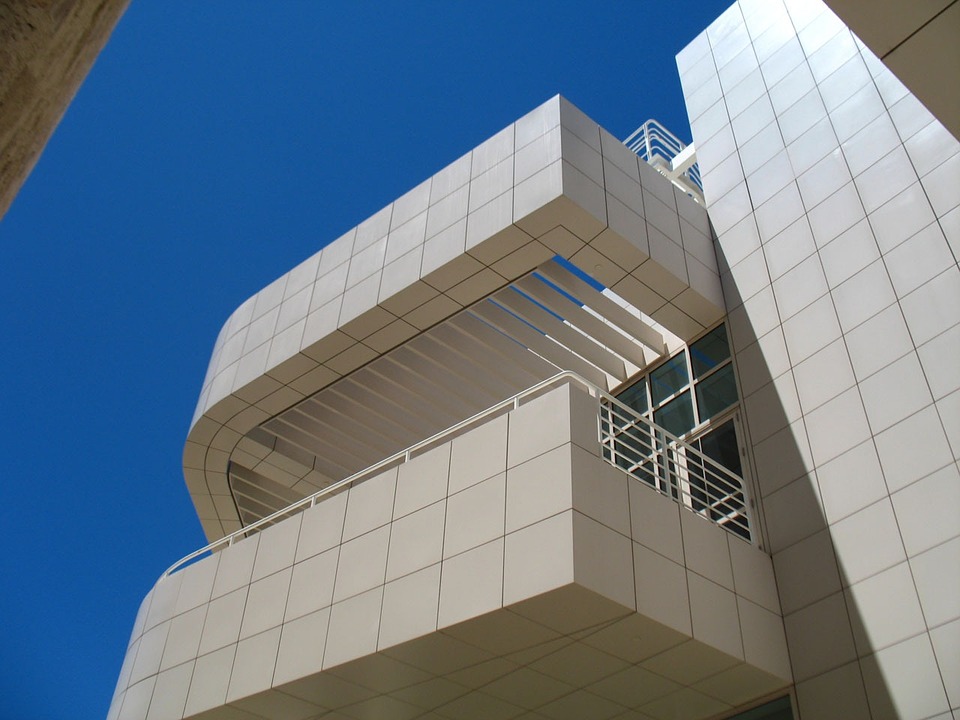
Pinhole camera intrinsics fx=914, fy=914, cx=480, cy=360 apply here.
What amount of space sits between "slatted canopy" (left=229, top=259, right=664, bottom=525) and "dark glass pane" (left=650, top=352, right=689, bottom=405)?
32 cm

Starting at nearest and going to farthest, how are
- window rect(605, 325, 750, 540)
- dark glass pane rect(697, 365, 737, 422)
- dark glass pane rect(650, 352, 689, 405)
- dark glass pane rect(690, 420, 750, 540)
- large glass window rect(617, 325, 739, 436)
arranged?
dark glass pane rect(690, 420, 750, 540)
window rect(605, 325, 750, 540)
dark glass pane rect(697, 365, 737, 422)
large glass window rect(617, 325, 739, 436)
dark glass pane rect(650, 352, 689, 405)

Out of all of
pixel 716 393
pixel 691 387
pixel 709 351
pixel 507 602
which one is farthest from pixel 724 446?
pixel 507 602

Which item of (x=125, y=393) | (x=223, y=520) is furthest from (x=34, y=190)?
(x=223, y=520)

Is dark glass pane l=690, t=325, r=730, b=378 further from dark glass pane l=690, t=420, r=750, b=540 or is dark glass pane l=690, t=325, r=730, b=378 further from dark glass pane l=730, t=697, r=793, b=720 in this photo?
dark glass pane l=730, t=697, r=793, b=720

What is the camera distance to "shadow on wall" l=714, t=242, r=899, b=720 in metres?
9.81

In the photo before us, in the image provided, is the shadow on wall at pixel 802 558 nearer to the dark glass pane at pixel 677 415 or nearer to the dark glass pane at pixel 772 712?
the dark glass pane at pixel 772 712

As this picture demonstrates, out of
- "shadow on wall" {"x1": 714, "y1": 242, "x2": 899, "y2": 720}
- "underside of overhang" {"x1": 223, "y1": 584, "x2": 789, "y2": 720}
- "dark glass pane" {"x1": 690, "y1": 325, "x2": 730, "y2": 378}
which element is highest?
"dark glass pane" {"x1": 690, "y1": 325, "x2": 730, "y2": 378}

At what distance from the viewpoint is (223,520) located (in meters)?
19.9

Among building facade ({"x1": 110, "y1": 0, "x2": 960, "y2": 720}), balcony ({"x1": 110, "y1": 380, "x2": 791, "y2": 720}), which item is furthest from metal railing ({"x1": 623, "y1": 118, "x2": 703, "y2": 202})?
balcony ({"x1": 110, "y1": 380, "x2": 791, "y2": 720})

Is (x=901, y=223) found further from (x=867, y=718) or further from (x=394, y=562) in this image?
(x=394, y=562)

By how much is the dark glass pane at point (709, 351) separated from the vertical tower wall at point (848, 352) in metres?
0.44

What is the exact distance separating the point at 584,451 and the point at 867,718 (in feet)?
12.9

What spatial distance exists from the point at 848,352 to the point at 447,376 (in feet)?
24.0

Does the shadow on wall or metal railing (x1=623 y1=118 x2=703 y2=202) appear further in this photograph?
metal railing (x1=623 y1=118 x2=703 y2=202)
